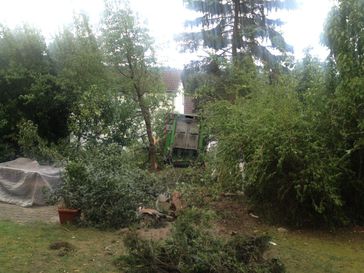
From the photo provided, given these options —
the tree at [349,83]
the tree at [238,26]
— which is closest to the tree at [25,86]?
the tree at [349,83]

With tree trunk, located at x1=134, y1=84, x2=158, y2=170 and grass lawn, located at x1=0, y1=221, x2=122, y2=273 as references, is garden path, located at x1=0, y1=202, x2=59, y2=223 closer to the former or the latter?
grass lawn, located at x1=0, y1=221, x2=122, y2=273

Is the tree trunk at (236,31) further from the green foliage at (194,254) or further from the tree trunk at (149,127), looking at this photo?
the green foliage at (194,254)

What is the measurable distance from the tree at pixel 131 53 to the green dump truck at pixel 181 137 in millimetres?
2055

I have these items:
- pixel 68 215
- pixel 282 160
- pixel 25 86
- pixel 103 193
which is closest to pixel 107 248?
pixel 103 193

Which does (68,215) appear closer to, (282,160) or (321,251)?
(282,160)

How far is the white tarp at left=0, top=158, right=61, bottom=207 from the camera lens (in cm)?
887

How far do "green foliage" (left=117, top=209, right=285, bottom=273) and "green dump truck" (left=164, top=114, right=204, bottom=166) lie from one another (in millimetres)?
11228

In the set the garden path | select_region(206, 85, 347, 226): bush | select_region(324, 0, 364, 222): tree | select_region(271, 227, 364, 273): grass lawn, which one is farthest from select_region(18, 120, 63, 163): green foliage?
select_region(324, 0, 364, 222): tree

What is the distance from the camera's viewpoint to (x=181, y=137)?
16.7 metres

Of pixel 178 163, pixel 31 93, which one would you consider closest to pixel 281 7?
pixel 178 163

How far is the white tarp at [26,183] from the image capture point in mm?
8867

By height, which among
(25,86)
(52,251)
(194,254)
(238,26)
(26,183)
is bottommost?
(52,251)

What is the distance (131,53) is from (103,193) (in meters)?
7.55

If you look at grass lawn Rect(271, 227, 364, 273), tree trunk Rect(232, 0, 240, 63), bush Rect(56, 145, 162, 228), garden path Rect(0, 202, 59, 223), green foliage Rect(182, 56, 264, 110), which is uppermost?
tree trunk Rect(232, 0, 240, 63)
